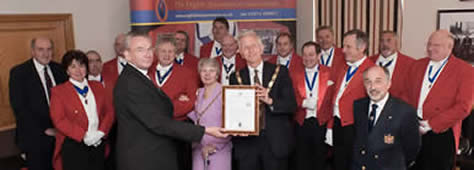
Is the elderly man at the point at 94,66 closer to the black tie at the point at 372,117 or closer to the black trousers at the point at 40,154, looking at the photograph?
the black trousers at the point at 40,154

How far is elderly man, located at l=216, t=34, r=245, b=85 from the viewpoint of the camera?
462cm

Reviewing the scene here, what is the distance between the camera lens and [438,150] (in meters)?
3.65

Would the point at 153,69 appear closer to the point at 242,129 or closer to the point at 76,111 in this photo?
the point at 76,111

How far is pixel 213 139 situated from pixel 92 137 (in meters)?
1.13

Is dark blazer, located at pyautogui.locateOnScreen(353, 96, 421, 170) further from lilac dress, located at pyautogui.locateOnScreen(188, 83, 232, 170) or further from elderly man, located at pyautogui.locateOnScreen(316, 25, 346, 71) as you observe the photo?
elderly man, located at pyautogui.locateOnScreen(316, 25, 346, 71)

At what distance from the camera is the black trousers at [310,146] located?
13.6 ft

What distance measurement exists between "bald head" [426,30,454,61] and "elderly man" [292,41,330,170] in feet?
3.33

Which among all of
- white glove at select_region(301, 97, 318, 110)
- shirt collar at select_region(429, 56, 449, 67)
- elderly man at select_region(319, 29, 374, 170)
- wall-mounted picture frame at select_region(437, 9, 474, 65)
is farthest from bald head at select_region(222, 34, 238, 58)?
wall-mounted picture frame at select_region(437, 9, 474, 65)

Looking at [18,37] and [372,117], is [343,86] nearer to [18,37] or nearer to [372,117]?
[372,117]

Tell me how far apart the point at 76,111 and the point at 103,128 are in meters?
0.30

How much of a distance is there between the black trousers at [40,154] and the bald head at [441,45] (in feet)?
12.1

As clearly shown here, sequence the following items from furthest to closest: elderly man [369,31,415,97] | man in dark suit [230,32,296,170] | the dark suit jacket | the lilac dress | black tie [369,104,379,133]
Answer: elderly man [369,31,415,97] < the dark suit jacket < the lilac dress < man in dark suit [230,32,296,170] < black tie [369,104,379,133]

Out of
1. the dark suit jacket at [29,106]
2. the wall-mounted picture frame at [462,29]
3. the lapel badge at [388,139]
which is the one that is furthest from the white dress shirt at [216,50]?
the wall-mounted picture frame at [462,29]

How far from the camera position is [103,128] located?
3.81 m
